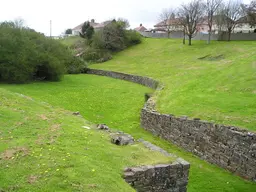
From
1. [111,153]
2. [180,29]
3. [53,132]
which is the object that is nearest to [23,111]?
[53,132]

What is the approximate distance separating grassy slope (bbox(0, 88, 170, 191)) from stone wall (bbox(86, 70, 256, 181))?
4.23 m

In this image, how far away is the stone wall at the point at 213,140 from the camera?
12.5 meters

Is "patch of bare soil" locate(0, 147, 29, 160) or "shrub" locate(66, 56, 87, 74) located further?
"shrub" locate(66, 56, 87, 74)

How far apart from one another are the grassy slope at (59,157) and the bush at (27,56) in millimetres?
22621

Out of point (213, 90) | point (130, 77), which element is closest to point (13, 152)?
point (213, 90)

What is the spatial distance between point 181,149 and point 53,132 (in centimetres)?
703

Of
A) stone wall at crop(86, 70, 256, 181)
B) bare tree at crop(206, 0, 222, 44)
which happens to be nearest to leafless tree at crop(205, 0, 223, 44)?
bare tree at crop(206, 0, 222, 44)

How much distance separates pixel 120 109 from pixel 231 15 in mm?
43719

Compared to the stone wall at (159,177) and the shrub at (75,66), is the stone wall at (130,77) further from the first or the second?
the stone wall at (159,177)

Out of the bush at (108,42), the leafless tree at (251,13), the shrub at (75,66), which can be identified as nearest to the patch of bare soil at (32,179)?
the shrub at (75,66)

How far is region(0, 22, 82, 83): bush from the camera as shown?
3516 centimetres

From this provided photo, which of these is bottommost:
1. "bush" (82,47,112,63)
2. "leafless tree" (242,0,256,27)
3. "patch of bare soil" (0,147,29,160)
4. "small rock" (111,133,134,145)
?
"small rock" (111,133,134,145)

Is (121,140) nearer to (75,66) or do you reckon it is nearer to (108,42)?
(75,66)

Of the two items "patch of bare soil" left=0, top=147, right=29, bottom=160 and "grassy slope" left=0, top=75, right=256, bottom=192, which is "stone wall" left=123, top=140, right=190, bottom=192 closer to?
"grassy slope" left=0, top=75, right=256, bottom=192
